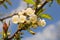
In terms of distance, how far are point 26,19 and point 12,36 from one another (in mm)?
140

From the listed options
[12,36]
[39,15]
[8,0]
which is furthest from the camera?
[8,0]

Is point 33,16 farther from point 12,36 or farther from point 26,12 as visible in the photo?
point 12,36

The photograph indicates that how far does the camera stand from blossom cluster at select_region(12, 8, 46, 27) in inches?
46.6

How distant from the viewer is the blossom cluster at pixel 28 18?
3.89ft

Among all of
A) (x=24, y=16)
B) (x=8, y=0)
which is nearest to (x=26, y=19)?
(x=24, y=16)

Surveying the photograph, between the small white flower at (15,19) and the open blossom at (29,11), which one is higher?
the open blossom at (29,11)

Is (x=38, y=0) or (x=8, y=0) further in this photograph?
(x=8, y=0)

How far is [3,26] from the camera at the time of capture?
117cm

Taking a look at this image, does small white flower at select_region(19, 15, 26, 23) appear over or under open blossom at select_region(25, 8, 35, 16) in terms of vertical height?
under

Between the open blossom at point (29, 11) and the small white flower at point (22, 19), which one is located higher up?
the open blossom at point (29, 11)

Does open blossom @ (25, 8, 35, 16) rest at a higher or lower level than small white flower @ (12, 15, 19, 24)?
higher

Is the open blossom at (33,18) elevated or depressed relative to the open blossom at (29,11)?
depressed

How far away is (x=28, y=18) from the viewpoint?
3.97ft

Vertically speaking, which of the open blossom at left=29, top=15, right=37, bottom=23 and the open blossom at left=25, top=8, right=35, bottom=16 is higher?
the open blossom at left=25, top=8, right=35, bottom=16
